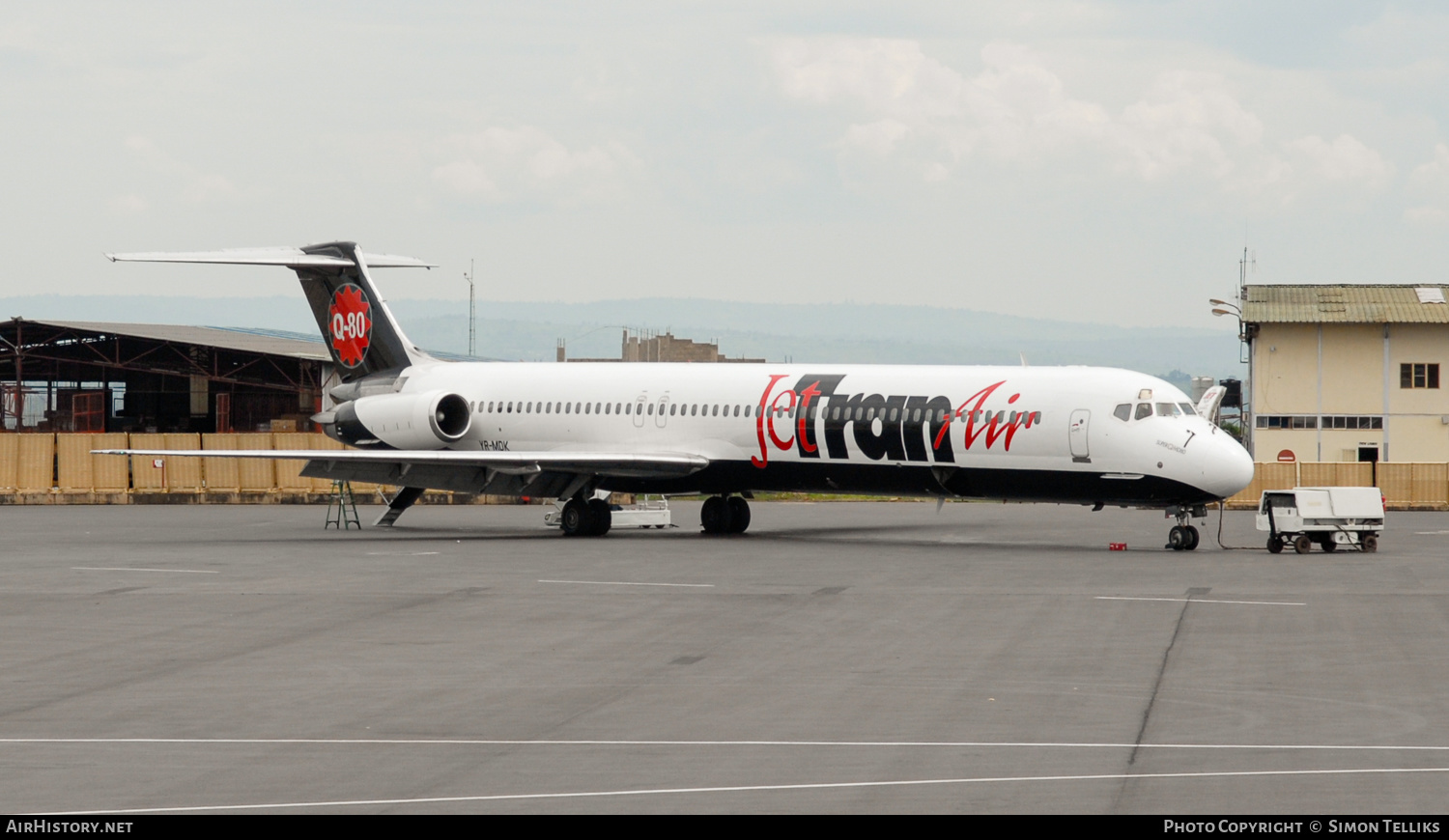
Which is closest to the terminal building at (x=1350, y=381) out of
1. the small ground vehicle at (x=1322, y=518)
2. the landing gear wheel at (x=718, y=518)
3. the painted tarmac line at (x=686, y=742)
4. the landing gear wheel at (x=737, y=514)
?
the landing gear wheel at (x=737, y=514)

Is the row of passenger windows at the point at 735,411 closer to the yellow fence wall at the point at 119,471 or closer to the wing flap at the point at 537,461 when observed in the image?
the wing flap at the point at 537,461

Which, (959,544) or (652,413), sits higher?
(652,413)

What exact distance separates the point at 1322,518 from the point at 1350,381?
137ft

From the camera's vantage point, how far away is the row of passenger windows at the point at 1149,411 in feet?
99.5

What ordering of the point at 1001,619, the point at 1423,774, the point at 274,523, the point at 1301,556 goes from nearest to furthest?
the point at 1423,774, the point at 1001,619, the point at 1301,556, the point at 274,523

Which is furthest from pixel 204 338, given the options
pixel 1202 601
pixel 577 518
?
pixel 1202 601

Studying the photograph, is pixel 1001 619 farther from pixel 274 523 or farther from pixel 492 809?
pixel 274 523

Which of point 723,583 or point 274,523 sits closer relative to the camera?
point 723,583

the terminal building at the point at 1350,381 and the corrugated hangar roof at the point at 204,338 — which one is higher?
the corrugated hangar roof at the point at 204,338

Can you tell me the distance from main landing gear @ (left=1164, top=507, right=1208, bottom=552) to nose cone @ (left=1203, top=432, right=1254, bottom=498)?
43.7 inches

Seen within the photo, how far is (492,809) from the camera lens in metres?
9.84

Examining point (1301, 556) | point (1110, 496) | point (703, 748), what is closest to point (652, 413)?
point (1110, 496)

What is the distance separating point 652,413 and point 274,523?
11.4 m

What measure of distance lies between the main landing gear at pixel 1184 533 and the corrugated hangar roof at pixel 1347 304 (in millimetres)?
40119
